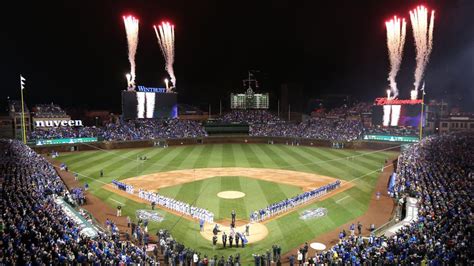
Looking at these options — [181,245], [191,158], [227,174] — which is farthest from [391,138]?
[181,245]

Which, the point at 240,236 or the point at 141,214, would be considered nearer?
the point at 240,236

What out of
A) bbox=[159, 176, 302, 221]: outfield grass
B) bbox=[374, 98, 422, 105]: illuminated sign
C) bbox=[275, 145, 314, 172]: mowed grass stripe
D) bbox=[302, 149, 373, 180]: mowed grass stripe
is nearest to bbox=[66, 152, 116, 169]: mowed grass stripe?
bbox=[159, 176, 302, 221]: outfield grass

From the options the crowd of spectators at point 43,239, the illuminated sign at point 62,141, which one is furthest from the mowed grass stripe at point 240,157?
the crowd of spectators at point 43,239

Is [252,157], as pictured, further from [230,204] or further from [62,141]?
[62,141]

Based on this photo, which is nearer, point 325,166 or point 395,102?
point 325,166

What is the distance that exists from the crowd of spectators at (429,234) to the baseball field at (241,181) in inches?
163

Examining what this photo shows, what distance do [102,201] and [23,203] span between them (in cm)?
943

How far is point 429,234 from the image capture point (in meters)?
17.5

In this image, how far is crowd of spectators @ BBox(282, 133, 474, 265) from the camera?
50.1ft

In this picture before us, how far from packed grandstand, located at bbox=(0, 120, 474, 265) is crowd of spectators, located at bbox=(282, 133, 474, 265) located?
4cm

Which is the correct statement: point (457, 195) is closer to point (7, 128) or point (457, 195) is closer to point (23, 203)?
point (23, 203)

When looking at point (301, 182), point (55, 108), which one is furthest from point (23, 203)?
point (55, 108)

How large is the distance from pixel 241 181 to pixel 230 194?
543 centimetres

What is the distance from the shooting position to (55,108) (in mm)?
83875
